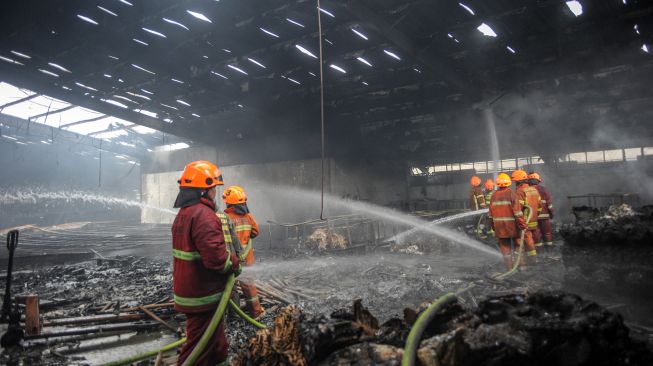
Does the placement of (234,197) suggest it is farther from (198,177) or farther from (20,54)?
(20,54)

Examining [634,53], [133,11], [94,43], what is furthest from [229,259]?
[634,53]

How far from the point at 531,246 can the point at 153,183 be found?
58.2 feet

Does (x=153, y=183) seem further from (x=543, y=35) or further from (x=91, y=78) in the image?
(x=543, y=35)

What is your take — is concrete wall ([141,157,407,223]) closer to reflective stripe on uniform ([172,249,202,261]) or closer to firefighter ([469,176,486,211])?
firefighter ([469,176,486,211])

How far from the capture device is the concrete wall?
12781mm

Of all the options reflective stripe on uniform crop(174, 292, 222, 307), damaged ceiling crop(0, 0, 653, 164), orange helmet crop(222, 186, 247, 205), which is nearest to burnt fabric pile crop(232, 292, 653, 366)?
reflective stripe on uniform crop(174, 292, 222, 307)

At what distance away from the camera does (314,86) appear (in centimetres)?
1021

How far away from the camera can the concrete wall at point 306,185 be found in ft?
41.9

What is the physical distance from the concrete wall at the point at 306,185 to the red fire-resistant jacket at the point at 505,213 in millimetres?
7035

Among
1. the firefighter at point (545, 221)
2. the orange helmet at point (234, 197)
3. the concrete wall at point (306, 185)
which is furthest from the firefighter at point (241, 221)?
the concrete wall at point (306, 185)

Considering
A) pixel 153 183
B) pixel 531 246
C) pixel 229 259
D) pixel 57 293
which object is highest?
pixel 153 183

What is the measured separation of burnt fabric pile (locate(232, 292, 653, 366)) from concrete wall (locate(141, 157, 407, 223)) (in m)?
10.1

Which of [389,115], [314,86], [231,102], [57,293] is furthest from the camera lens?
[389,115]

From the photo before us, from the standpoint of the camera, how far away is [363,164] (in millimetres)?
14367
